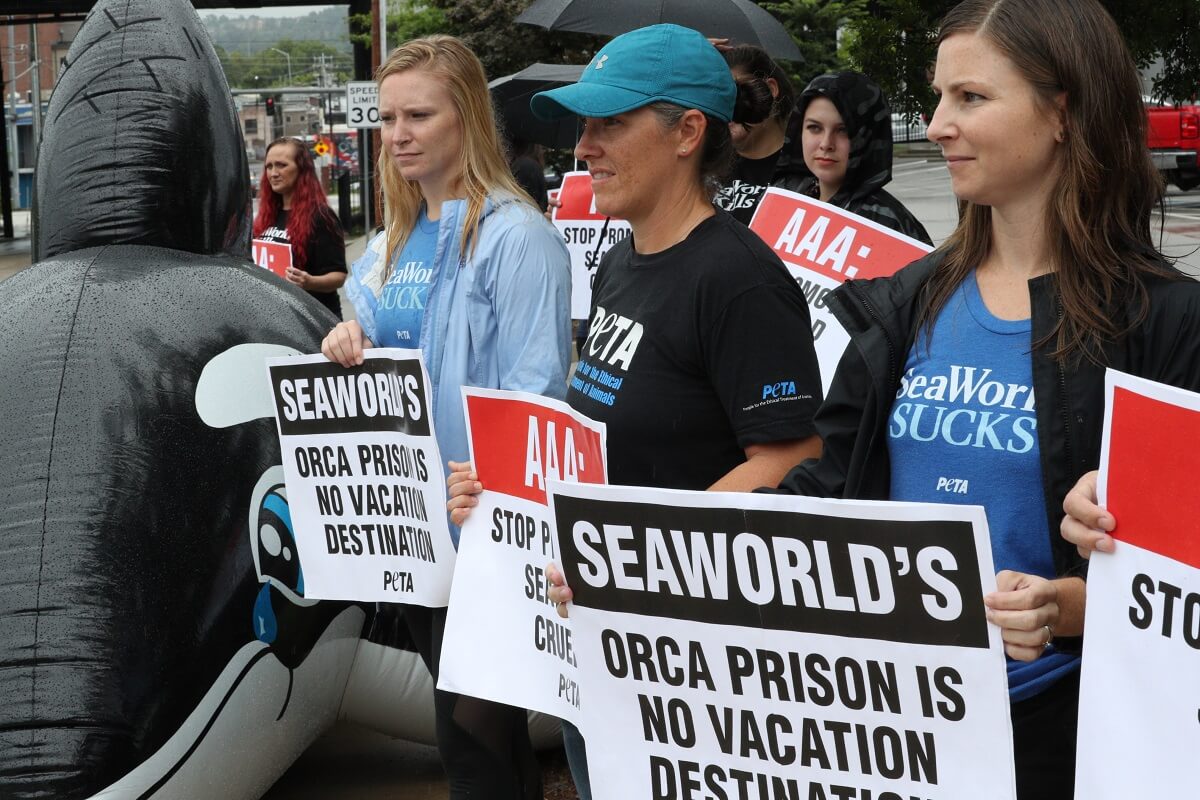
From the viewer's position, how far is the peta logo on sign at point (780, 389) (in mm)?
2637

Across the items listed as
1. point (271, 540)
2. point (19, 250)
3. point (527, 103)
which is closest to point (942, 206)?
point (527, 103)

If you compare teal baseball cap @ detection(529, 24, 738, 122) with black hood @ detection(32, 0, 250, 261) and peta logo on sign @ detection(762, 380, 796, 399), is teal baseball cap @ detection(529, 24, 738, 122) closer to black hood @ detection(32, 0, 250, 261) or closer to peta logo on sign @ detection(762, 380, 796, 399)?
peta logo on sign @ detection(762, 380, 796, 399)

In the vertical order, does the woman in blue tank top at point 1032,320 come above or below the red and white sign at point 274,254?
above

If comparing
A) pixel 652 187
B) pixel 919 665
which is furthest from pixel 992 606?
pixel 652 187

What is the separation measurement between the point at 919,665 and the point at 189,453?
2462mm

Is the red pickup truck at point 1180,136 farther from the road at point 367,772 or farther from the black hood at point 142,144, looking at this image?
the black hood at point 142,144

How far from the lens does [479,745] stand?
349 cm

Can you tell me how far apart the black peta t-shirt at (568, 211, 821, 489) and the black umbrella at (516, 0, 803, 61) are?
15.4ft

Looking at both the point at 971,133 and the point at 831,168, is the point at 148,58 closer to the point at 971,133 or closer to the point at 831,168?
the point at 831,168

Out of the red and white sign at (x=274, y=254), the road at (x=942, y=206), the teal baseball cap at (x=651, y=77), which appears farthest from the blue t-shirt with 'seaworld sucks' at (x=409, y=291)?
the road at (x=942, y=206)

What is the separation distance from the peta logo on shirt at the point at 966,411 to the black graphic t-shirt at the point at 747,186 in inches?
132

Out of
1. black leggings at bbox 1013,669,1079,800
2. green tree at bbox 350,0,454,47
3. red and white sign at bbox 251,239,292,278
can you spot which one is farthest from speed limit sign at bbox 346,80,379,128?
black leggings at bbox 1013,669,1079,800

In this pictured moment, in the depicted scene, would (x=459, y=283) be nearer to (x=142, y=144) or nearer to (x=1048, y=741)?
(x=142, y=144)

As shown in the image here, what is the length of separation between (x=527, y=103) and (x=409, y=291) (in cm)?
746
